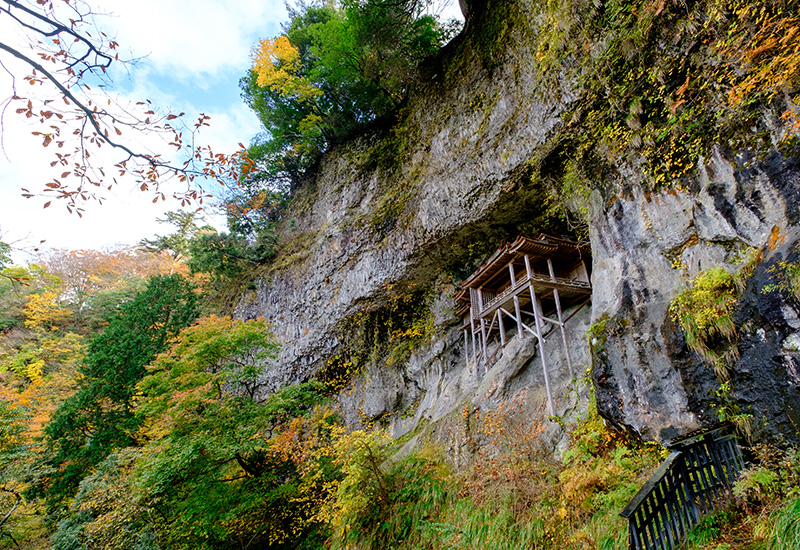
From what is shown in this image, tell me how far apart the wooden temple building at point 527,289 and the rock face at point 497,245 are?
693 mm

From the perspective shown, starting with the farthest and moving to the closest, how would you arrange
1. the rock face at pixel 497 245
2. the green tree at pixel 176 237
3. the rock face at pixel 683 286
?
the green tree at pixel 176 237 < the rock face at pixel 497 245 < the rock face at pixel 683 286

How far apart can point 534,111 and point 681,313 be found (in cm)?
604

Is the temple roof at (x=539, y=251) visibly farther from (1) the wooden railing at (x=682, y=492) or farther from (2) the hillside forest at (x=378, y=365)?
(1) the wooden railing at (x=682, y=492)

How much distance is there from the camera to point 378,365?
14484mm

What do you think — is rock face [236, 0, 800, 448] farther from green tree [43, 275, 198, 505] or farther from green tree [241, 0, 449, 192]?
green tree [43, 275, 198, 505]

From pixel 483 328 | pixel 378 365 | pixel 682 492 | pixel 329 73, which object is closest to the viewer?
pixel 682 492

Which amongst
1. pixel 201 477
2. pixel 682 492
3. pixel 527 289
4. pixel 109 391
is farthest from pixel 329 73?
pixel 682 492

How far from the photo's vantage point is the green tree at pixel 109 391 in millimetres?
11875

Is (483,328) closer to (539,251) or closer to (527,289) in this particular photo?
(527,289)

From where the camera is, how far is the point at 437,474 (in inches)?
319

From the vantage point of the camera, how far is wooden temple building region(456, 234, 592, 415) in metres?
9.96

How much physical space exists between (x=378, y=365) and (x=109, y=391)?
9.58m

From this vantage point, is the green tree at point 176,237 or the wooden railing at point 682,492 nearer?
the wooden railing at point 682,492

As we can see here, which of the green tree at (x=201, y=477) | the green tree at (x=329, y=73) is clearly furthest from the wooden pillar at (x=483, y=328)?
the green tree at (x=329, y=73)
